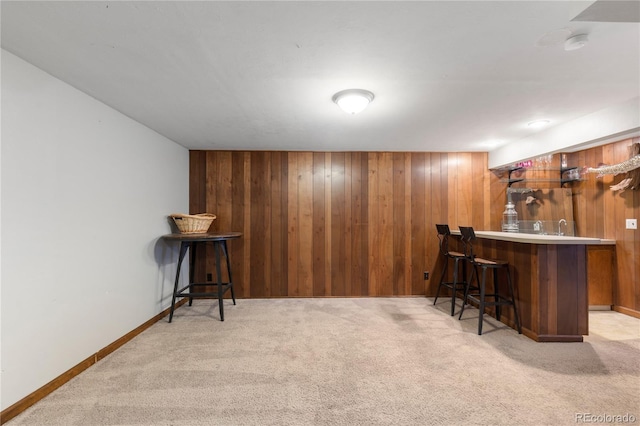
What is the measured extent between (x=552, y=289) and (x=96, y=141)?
4.11m

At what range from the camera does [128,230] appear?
2592 millimetres

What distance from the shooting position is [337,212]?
3.94 metres

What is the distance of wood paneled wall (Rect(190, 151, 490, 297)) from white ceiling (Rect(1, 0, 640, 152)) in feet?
4.11

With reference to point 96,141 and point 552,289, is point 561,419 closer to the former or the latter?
point 552,289

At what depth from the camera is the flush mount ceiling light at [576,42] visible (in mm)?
1412

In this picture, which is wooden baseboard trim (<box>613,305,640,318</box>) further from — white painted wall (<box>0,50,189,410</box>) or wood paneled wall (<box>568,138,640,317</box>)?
white painted wall (<box>0,50,189,410</box>)

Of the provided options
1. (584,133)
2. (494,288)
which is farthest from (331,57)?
(494,288)

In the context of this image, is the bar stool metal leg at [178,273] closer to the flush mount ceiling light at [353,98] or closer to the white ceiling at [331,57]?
the white ceiling at [331,57]

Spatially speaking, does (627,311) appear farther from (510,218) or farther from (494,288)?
(494,288)

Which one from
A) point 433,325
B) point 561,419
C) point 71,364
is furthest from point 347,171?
point 71,364

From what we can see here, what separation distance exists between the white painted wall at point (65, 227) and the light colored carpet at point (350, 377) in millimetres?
301

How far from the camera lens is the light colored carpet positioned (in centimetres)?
156

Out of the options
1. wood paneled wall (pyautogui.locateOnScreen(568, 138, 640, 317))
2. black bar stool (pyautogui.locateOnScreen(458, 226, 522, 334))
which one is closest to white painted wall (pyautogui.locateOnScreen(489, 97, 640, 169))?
wood paneled wall (pyautogui.locateOnScreen(568, 138, 640, 317))

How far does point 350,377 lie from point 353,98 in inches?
79.8
